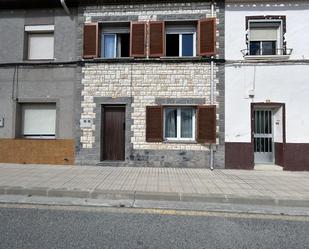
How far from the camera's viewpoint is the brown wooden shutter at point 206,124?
10836 mm

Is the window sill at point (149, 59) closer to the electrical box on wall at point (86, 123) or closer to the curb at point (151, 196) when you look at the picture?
the electrical box on wall at point (86, 123)

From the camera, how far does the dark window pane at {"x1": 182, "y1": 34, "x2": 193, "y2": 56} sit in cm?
1162

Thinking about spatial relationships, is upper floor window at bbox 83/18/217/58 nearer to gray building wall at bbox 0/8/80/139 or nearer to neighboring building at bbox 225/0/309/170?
neighboring building at bbox 225/0/309/170

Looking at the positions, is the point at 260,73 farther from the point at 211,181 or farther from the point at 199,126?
the point at 211,181

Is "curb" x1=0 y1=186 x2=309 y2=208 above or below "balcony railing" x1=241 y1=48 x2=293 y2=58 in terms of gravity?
below

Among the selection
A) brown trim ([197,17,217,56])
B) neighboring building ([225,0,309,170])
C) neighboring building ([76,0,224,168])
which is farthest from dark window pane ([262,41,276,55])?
brown trim ([197,17,217,56])

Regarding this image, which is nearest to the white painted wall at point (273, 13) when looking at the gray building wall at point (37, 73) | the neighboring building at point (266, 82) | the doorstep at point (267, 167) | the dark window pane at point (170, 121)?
the neighboring building at point (266, 82)

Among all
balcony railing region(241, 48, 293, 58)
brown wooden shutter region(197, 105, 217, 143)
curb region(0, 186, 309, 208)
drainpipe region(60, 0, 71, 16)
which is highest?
drainpipe region(60, 0, 71, 16)

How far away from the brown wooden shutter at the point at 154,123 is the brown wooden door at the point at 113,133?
1.10 meters

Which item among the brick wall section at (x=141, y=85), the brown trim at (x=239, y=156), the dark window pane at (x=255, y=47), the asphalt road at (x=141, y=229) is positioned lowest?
the asphalt road at (x=141, y=229)

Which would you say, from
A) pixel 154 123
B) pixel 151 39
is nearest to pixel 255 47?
pixel 151 39

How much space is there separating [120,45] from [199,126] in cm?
435

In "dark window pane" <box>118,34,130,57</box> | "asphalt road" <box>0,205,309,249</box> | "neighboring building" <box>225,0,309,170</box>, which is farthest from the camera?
"dark window pane" <box>118,34,130,57</box>

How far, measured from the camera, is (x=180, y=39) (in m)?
11.7
